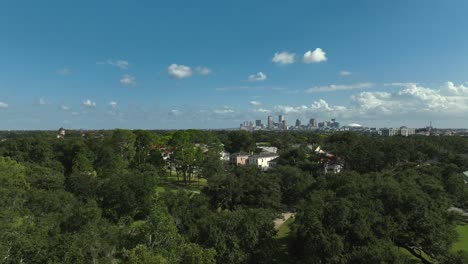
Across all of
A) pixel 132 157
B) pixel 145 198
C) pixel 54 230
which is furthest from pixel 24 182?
pixel 132 157

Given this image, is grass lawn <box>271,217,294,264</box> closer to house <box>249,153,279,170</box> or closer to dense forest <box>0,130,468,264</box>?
dense forest <box>0,130,468,264</box>

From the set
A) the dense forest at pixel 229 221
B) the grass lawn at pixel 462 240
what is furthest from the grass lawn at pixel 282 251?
the grass lawn at pixel 462 240

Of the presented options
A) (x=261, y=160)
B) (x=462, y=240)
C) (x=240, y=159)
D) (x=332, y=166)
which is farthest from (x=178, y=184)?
(x=462, y=240)

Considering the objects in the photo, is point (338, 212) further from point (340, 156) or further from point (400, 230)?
point (340, 156)

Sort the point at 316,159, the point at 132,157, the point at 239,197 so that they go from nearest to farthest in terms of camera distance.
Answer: the point at 239,197 → the point at 132,157 → the point at 316,159

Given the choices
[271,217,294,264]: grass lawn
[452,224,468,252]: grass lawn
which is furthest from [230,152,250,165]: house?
[452,224,468,252]: grass lawn

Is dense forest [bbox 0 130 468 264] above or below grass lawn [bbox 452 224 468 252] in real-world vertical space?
above

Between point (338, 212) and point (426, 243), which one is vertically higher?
point (338, 212)

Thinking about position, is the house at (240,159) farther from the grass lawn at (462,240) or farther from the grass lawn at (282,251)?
the grass lawn at (462,240)

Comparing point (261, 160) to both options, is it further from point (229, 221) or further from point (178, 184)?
point (229, 221)
